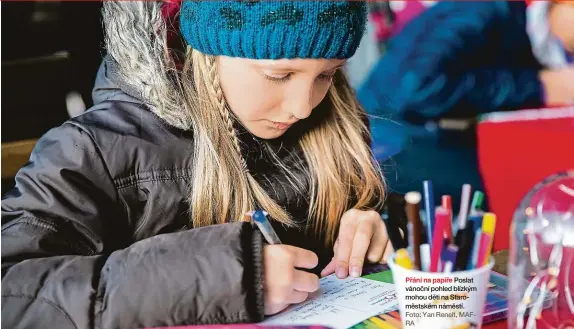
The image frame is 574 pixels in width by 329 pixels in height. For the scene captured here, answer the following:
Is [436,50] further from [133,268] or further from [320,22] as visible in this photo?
[133,268]

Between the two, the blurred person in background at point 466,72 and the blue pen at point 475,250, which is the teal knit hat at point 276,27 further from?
the blurred person in background at point 466,72

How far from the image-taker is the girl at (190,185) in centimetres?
52

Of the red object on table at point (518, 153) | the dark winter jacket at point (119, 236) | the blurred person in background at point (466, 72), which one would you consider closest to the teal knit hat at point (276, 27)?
the dark winter jacket at point (119, 236)

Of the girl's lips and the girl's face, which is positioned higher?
the girl's face

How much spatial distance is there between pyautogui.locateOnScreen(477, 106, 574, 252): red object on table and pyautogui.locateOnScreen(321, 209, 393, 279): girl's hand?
0.93ft

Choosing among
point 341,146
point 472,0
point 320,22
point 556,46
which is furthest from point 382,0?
point 320,22

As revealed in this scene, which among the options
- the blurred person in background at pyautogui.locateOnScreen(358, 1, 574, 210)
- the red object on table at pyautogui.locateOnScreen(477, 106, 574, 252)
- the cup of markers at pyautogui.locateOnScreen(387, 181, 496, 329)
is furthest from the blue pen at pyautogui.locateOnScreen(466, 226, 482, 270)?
the blurred person in background at pyautogui.locateOnScreen(358, 1, 574, 210)

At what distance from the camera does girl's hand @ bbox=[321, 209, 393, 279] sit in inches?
24.7

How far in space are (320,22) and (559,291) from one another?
0.98 ft

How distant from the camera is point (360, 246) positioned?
0.64 meters

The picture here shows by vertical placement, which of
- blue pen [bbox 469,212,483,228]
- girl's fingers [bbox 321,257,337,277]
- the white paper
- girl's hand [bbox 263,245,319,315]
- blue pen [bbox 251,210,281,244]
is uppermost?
blue pen [bbox 469,212,483,228]

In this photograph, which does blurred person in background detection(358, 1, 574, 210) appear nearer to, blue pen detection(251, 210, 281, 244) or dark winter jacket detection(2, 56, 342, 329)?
dark winter jacket detection(2, 56, 342, 329)

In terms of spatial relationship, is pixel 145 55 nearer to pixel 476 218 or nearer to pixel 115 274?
pixel 115 274

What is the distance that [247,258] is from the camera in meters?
0.52
